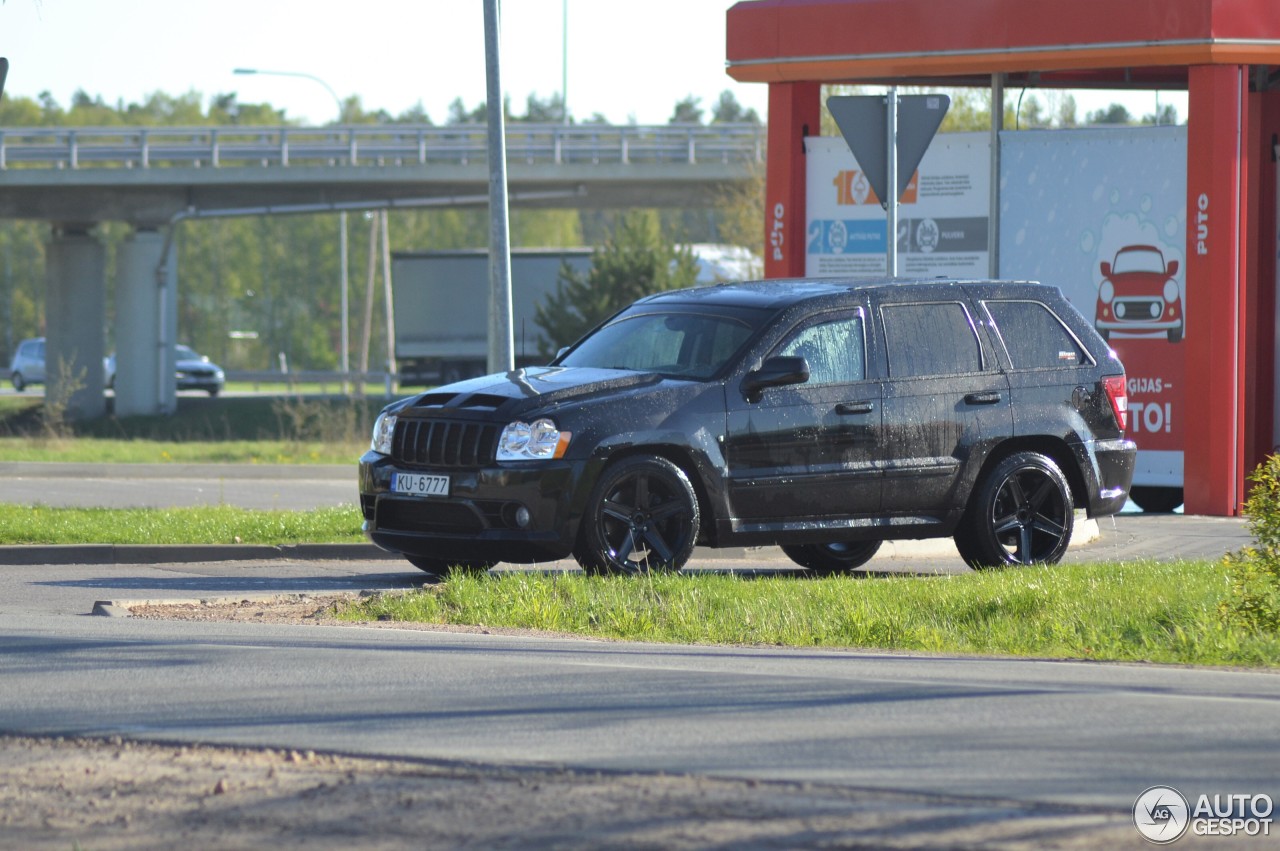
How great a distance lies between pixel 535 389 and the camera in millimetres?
10594

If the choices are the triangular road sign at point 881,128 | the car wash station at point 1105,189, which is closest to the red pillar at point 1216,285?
the car wash station at point 1105,189

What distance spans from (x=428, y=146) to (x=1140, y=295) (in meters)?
36.0

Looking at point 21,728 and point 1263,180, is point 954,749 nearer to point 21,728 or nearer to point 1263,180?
point 21,728

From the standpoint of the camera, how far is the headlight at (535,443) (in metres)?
10.2

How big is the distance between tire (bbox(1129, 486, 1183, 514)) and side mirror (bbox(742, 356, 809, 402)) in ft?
25.5

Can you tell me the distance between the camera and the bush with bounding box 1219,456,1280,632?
8531 mm

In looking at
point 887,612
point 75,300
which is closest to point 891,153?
point 887,612

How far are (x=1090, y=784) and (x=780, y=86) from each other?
1375 centimetres

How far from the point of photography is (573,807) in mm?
4840

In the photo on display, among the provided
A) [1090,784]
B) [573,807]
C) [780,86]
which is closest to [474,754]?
[573,807]

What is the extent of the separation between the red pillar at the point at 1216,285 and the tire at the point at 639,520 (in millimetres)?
7445

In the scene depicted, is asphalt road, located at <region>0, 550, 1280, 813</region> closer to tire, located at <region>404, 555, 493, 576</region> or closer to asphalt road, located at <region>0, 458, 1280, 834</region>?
asphalt road, located at <region>0, 458, 1280, 834</region>

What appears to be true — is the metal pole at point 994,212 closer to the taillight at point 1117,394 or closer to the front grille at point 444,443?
the taillight at point 1117,394

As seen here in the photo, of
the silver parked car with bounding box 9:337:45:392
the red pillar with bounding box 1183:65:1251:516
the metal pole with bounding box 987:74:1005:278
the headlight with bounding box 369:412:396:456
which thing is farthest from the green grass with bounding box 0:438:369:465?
the silver parked car with bounding box 9:337:45:392
